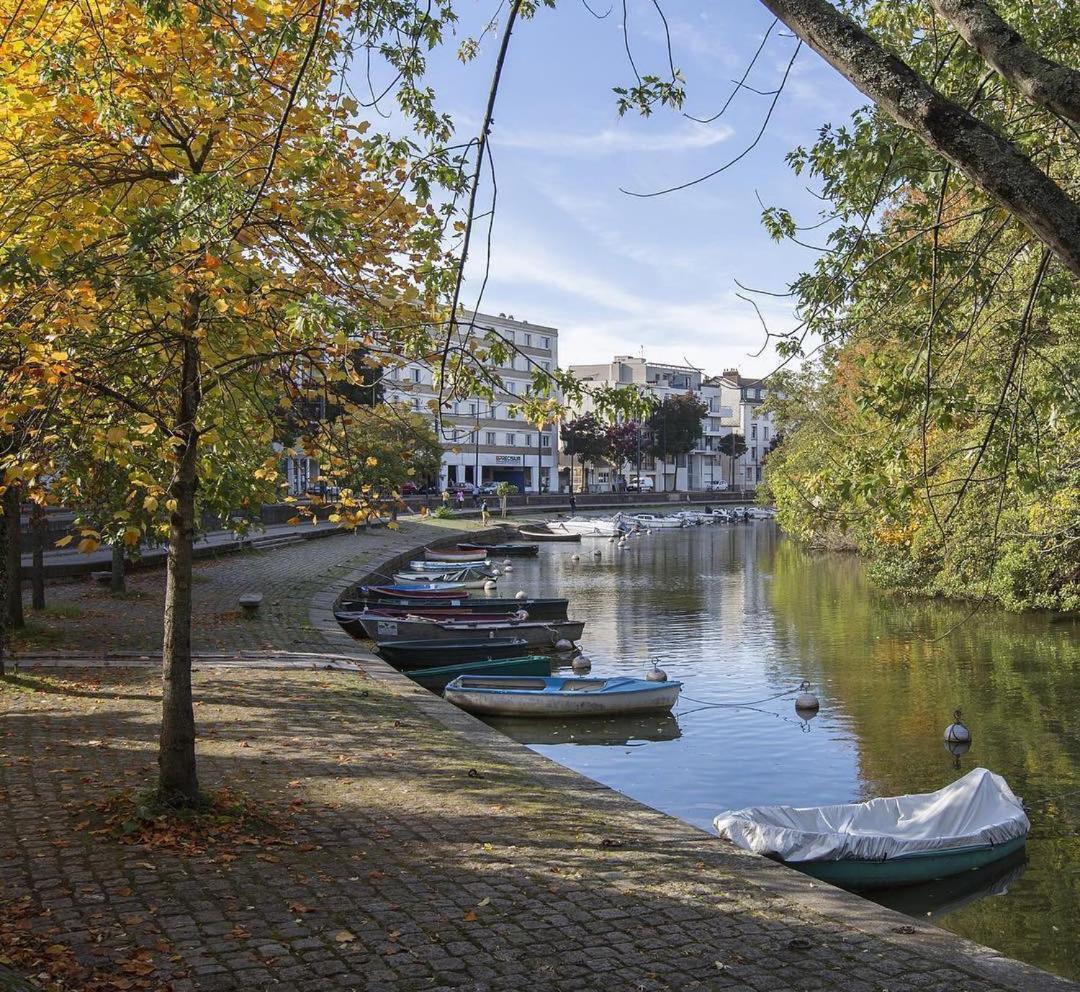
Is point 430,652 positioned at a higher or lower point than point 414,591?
lower

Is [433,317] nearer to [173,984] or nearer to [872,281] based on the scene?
[872,281]

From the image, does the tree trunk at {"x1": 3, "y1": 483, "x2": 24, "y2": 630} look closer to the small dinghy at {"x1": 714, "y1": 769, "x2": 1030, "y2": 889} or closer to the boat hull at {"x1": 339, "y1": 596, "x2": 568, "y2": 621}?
the boat hull at {"x1": 339, "y1": 596, "x2": 568, "y2": 621}

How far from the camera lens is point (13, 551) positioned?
17.4 metres

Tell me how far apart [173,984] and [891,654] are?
21665 mm

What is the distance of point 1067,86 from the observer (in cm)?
389

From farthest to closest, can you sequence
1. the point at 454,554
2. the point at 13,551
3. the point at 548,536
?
the point at 548,536 < the point at 454,554 < the point at 13,551

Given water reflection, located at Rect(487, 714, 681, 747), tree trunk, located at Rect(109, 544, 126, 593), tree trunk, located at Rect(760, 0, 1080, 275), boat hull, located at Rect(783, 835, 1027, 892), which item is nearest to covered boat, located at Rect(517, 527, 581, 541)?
tree trunk, located at Rect(109, 544, 126, 593)

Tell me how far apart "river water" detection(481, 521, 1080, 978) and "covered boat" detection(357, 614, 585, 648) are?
114 cm

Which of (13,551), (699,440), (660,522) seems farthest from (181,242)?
(699,440)

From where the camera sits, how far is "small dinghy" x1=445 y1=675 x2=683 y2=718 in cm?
1844

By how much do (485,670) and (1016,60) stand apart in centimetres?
1806

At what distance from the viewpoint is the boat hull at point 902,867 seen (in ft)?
33.8

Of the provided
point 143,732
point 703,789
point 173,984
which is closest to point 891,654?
point 703,789

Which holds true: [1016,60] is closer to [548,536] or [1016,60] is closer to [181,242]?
[181,242]
